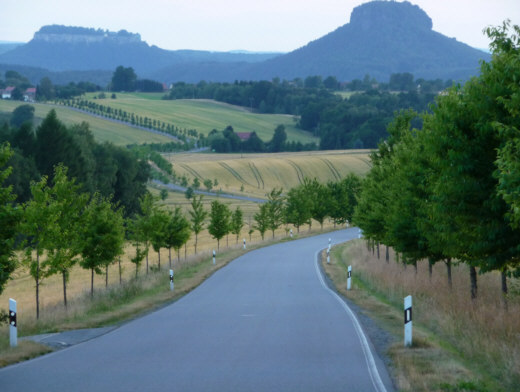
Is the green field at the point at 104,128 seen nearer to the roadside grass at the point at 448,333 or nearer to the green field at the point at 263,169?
the green field at the point at 263,169

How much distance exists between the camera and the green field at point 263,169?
12744 centimetres

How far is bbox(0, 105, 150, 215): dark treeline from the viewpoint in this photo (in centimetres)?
6544

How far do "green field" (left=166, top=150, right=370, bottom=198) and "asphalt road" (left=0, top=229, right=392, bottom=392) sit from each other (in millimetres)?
97591

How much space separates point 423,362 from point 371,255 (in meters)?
32.4

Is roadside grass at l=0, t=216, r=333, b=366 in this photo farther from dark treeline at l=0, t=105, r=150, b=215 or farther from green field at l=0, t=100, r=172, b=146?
green field at l=0, t=100, r=172, b=146

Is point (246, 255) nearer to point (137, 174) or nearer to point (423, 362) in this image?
point (423, 362)

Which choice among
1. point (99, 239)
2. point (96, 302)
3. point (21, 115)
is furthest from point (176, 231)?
point (21, 115)

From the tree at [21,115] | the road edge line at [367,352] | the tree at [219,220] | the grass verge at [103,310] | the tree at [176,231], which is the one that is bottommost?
the tree at [219,220]

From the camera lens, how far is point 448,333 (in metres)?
14.3

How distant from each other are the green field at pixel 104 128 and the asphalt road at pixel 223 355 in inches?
5432

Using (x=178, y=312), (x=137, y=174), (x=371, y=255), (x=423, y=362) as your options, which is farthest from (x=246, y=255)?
(x=137, y=174)

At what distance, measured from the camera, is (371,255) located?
43438 mm

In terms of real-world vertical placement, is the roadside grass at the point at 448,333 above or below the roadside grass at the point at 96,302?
above

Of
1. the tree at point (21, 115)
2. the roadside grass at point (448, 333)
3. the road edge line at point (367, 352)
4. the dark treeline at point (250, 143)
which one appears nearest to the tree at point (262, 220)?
the roadside grass at point (448, 333)
